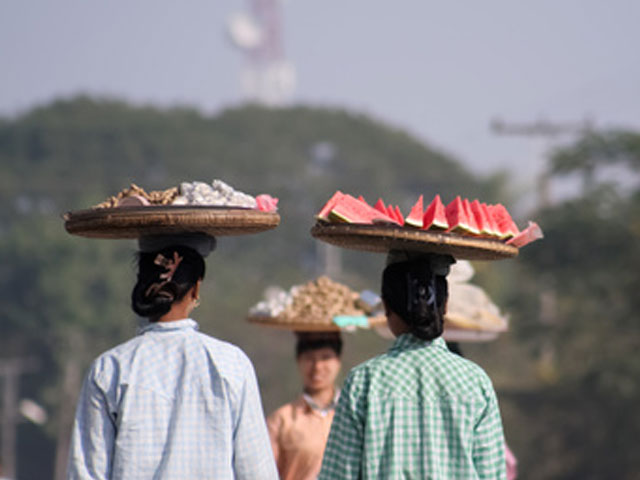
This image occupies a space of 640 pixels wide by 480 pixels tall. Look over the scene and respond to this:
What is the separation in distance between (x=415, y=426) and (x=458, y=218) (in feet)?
2.29

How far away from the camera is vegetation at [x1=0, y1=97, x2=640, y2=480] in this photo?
103 feet

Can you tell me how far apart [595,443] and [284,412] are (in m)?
25.7

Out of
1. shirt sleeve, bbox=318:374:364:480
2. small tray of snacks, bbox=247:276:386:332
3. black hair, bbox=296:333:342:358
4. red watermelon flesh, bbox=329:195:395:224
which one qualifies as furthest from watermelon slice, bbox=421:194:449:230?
black hair, bbox=296:333:342:358

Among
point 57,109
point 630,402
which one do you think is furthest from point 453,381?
point 57,109

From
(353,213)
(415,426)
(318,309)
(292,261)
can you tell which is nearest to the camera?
(415,426)

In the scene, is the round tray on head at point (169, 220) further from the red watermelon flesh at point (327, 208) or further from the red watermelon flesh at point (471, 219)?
the red watermelon flesh at point (471, 219)

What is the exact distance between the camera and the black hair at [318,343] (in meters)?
6.78

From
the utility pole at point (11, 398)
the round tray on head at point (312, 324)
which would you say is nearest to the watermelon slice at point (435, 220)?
the round tray on head at point (312, 324)

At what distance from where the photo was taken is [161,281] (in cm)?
450

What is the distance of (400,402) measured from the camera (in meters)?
4.29

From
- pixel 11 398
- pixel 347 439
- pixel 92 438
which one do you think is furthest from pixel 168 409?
pixel 11 398

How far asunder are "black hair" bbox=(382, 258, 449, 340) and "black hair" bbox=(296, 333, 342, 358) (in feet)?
7.64

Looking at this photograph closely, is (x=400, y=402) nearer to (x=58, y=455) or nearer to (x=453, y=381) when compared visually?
(x=453, y=381)

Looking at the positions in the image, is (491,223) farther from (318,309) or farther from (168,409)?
(318,309)
